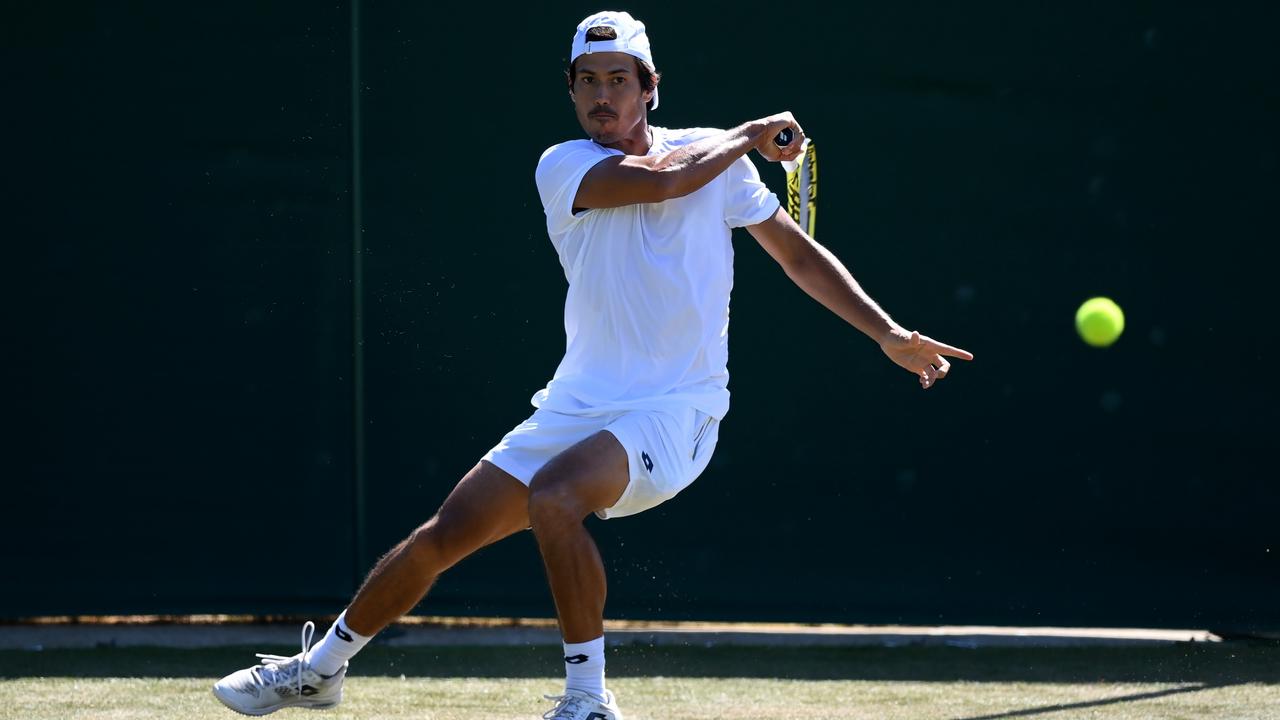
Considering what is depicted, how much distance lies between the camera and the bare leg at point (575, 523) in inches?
135

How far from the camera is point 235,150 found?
546 centimetres

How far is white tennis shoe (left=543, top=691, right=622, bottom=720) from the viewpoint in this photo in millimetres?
3441

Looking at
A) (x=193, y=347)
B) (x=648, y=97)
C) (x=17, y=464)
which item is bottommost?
(x=17, y=464)

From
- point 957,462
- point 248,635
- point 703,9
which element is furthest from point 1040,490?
point 248,635

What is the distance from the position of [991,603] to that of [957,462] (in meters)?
0.47

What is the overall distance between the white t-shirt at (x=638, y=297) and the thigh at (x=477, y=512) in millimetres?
210

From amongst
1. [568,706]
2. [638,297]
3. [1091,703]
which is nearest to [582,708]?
[568,706]

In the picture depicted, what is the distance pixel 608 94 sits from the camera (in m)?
3.75

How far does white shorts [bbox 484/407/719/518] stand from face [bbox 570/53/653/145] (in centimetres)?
64

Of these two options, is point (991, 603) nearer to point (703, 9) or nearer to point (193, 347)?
point (703, 9)

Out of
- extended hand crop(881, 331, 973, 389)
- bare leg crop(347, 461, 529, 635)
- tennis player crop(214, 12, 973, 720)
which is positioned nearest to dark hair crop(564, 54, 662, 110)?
tennis player crop(214, 12, 973, 720)

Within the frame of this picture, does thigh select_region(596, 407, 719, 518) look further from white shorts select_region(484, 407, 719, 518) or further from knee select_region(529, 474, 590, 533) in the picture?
knee select_region(529, 474, 590, 533)

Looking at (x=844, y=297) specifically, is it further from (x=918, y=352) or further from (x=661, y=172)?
(x=661, y=172)

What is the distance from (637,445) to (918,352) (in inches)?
27.9
